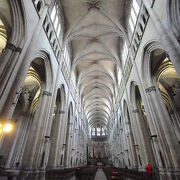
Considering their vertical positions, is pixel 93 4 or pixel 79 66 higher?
pixel 79 66

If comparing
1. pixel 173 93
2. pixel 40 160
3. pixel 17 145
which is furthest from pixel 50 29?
pixel 173 93

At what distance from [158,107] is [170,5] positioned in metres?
5.58

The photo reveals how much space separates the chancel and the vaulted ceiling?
0.10 metres

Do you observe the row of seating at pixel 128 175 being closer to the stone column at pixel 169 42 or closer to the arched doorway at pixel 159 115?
the arched doorway at pixel 159 115

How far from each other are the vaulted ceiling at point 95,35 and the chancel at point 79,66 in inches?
3.9

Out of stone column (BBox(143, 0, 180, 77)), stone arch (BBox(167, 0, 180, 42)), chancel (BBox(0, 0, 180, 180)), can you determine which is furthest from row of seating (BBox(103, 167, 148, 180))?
stone arch (BBox(167, 0, 180, 42))

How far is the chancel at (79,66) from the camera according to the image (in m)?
6.31

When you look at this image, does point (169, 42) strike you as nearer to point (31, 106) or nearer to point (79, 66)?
point (31, 106)

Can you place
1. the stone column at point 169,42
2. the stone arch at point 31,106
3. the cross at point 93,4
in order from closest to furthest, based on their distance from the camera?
1. the stone column at point 169,42
2. the stone arch at point 31,106
3. the cross at point 93,4

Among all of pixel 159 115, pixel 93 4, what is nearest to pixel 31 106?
pixel 93 4

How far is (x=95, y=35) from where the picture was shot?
16.8 m

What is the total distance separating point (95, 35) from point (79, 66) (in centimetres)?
685

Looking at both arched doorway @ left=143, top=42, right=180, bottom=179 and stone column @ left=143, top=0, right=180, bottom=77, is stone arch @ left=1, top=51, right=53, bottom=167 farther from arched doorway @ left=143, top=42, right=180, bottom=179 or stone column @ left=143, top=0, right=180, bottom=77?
stone column @ left=143, top=0, right=180, bottom=77

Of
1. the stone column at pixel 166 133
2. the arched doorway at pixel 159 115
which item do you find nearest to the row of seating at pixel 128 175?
the arched doorway at pixel 159 115
